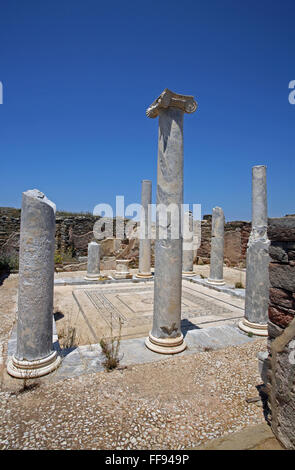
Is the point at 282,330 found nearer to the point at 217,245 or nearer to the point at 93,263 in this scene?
the point at 217,245

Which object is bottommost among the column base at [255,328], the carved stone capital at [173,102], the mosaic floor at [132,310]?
the mosaic floor at [132,310]

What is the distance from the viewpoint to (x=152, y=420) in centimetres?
255

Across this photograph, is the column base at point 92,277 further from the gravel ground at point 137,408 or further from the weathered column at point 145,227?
the gravel ground at point 137,408

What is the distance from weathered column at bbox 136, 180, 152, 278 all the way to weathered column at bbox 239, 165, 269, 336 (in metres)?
5.55

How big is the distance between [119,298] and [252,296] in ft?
13.3

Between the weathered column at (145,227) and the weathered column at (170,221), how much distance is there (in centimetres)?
636

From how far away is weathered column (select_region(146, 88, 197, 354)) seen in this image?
4.07 m

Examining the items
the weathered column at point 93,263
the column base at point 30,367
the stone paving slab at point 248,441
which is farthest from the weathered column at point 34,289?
the weathered column at point 93,263

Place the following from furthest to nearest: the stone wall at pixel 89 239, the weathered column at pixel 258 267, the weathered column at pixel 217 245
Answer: the stone wall at pixel 89 239
the weathered column at pixel 217 245
the weathered column at pixel 258 267

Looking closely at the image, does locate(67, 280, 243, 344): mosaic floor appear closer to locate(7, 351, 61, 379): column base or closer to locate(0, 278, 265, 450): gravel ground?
locate(7, 351, 61, 379): column base

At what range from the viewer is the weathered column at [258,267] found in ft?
16.2

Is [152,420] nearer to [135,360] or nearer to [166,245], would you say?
[135,360]
